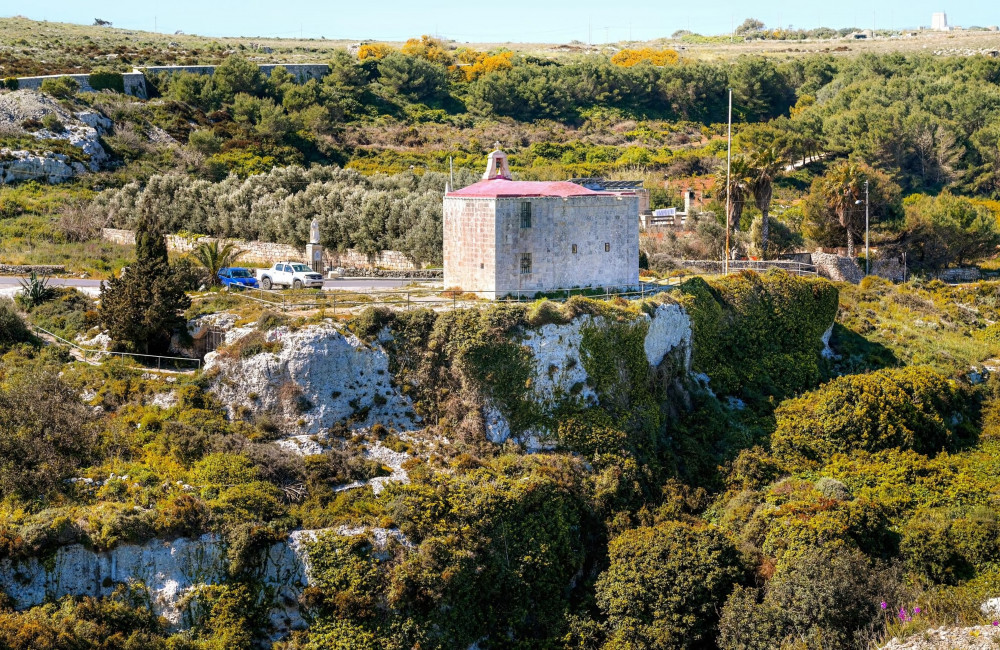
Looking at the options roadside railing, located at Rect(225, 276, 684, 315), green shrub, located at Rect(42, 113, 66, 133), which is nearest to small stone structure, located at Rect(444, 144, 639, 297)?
roadside railing, located at Rect(225, 276, 684, 315)

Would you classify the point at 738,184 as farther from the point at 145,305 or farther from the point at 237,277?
the point at 145,305

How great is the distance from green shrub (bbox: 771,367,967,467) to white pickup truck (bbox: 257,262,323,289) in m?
19.5

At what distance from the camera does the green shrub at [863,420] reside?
41219 mm

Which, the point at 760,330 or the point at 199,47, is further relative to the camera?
the point at 199,47

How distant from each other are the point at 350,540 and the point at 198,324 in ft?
41.5

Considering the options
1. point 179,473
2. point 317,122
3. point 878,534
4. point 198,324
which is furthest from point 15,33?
point 878,534

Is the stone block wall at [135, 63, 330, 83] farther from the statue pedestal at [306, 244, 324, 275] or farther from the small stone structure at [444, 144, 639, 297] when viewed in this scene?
the small stone structure at [444, 144, 639, 297]

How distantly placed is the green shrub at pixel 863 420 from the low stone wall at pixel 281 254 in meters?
20.6

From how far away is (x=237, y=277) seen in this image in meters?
46.1

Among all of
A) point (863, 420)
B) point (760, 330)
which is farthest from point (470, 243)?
point (863, 420)

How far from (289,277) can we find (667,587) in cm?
2163

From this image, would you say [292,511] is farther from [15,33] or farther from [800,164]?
[15,33]

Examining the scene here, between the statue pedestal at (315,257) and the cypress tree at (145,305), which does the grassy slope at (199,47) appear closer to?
the statue pedestal at (315,257)

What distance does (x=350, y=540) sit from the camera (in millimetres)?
32000
